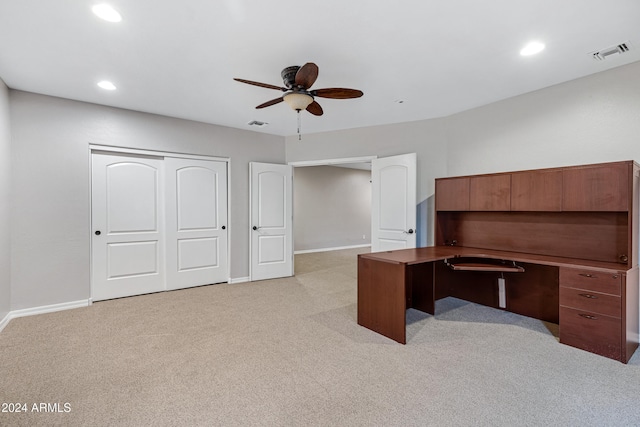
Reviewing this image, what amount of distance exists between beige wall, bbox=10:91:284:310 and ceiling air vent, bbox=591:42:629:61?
4975 mm

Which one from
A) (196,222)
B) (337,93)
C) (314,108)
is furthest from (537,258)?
(196,222)

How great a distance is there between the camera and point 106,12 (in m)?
2.01

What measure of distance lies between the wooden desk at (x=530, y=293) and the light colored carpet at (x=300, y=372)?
15 cm

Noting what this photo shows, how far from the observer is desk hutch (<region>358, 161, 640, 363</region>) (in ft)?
8.16

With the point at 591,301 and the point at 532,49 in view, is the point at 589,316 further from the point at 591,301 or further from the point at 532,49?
the point at 532,49

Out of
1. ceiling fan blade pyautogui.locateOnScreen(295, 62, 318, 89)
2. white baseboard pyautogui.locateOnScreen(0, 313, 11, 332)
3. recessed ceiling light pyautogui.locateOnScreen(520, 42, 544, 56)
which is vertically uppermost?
recessed ceiling light pyautogui.locateOnScreen(520, 42, 544, 56)

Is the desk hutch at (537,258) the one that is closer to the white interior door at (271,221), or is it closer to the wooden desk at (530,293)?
the wooden desk at (530,293)

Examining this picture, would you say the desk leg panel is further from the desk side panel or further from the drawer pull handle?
the desk side panel

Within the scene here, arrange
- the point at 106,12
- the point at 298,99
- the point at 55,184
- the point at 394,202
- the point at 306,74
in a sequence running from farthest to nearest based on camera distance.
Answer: the point at 394,202 → the point at 55,184 → the point at 298,99 → the point at 306,74 → the point at 106,12

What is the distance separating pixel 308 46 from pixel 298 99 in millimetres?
423

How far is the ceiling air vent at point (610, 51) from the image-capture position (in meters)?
2.45

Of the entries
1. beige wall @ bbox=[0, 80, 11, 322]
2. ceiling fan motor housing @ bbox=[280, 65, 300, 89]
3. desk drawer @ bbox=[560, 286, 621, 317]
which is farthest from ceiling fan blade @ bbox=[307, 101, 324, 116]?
beige wall @ bbox=[0, 80, 11, 322]

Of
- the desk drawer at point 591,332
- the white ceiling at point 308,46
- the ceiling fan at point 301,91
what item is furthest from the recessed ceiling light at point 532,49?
the desk drawer at point 591,332

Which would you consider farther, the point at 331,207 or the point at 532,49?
the point at 331,207
